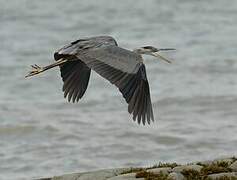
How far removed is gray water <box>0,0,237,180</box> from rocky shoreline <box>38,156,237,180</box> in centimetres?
420

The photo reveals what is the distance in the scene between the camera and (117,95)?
17219mm

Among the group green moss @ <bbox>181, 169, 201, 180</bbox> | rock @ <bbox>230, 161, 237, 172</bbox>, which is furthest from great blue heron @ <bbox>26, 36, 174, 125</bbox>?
rock @ <bbox>230, 161, 237, 172</bbox>

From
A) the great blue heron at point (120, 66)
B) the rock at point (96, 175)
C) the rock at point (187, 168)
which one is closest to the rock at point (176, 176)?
the rock at point (187, 168)

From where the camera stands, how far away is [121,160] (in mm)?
14016

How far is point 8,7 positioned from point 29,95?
791 cm

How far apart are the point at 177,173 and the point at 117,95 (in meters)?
8.53

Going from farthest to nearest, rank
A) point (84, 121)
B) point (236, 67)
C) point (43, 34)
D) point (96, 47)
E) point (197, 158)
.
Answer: point (43, 34), point (236, 67), point (84, 121), point (197, 158), point (96, 47)

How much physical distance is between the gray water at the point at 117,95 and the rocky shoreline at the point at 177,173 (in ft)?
13.8

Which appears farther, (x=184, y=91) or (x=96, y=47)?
(x=184, y=91)

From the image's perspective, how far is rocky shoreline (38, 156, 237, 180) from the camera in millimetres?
8681

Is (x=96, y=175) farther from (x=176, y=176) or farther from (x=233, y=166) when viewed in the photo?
(x=233, y=166)

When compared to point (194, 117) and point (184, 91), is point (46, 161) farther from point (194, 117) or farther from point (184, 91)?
point (184, 91)

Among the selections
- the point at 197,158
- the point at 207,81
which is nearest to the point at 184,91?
the point at 207,81

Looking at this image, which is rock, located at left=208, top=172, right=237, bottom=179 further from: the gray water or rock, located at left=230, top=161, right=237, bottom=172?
the gray water
